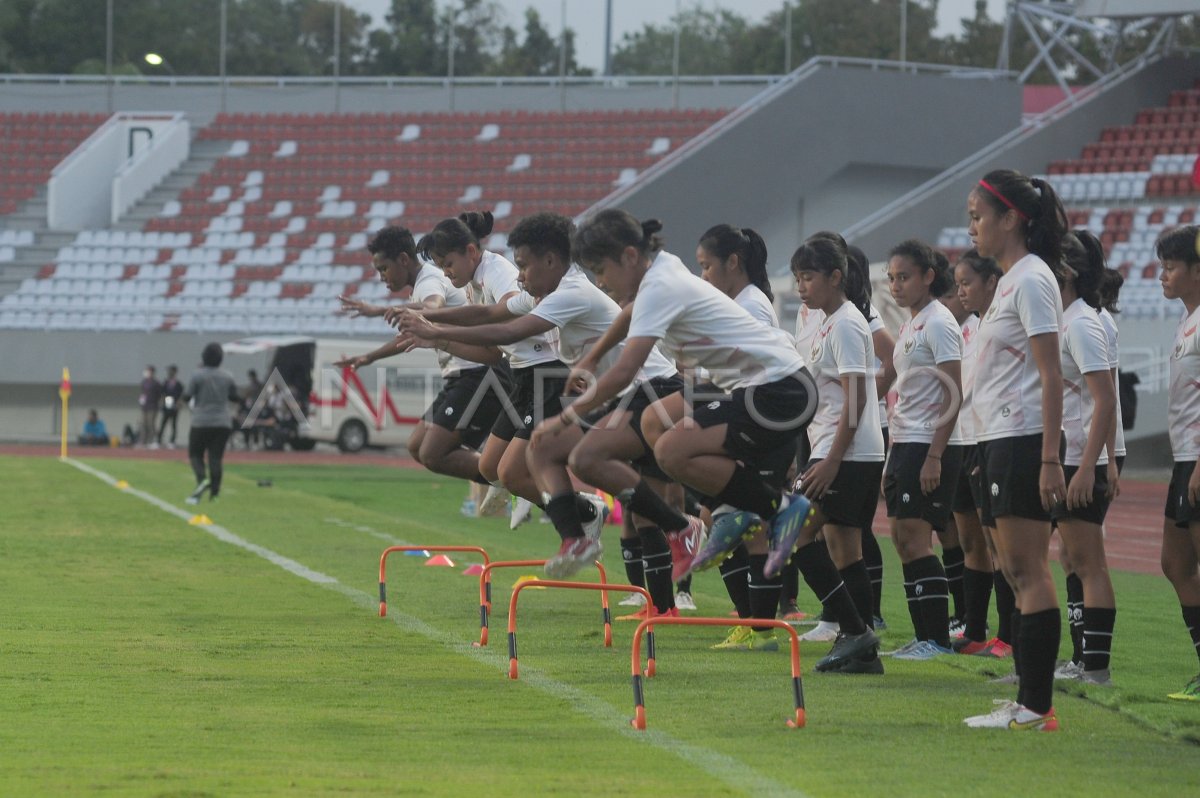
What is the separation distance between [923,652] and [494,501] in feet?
8.71

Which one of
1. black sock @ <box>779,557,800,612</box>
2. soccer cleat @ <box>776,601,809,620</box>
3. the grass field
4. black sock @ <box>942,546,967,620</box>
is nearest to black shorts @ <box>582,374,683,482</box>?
the grass field

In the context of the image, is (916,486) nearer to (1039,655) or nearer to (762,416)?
(762,416)

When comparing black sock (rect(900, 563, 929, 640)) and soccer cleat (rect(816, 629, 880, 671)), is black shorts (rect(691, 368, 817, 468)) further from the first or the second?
black sock (rect(900, 563, 929, 640))

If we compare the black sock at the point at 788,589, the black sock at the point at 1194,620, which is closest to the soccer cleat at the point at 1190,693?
the black sock at the point at 1194,620

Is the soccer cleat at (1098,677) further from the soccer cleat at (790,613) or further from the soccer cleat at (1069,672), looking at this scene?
the soccer cleat at (790,613)

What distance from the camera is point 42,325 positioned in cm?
3672

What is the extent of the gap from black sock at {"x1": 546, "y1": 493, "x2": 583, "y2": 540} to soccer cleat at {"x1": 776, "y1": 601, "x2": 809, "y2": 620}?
2.99 m

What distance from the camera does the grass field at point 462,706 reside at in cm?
510

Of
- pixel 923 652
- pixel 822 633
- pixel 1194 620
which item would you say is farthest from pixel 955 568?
pixel 1194 620

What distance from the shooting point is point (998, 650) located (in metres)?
8.35

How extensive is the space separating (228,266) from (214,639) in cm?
3074

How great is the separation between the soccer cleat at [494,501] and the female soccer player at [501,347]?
0.02 metres

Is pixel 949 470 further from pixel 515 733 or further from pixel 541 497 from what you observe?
pixel 515 733

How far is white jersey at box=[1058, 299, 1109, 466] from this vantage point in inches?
254
